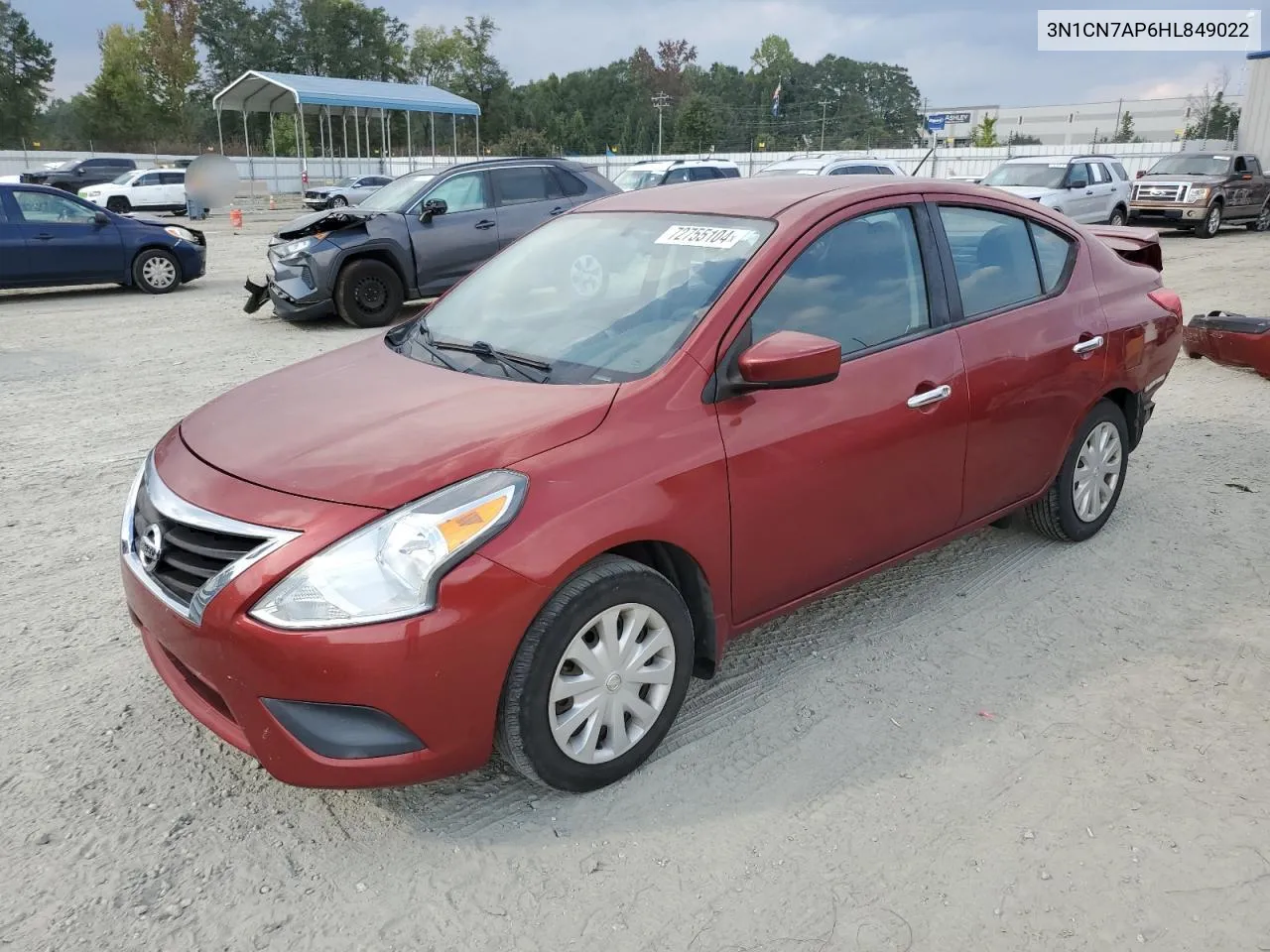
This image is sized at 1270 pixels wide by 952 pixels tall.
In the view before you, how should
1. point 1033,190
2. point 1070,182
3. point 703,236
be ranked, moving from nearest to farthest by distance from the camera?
point 703,236 < point 1033,190 < point 1070,182

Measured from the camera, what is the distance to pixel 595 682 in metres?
2.69

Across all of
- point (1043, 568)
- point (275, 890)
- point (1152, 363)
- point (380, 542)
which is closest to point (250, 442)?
point (380, 542)

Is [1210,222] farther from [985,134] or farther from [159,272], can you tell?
[985,134]

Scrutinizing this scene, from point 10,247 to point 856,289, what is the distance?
12.9 m

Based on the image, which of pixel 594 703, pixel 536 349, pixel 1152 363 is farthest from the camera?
pixel 1152 363

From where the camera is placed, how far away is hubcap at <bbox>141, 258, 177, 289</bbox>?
13.6 m

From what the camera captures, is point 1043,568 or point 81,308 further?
point 81,308

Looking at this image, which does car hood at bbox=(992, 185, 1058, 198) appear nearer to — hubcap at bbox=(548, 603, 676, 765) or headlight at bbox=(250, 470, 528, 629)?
hubcap at bbox=(548, 603, 676, 765)

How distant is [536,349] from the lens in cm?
326

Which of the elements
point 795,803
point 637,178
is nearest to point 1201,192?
point 637,178

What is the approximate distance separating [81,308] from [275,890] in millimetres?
12132

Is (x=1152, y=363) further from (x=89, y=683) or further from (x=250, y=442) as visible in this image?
(x=89, y=683)

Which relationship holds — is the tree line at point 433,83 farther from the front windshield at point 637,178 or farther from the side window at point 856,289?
the side window at point 856,289

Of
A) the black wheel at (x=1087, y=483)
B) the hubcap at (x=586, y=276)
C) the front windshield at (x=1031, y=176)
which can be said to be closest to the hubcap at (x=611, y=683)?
the hubcap at (x=586, y=276)
